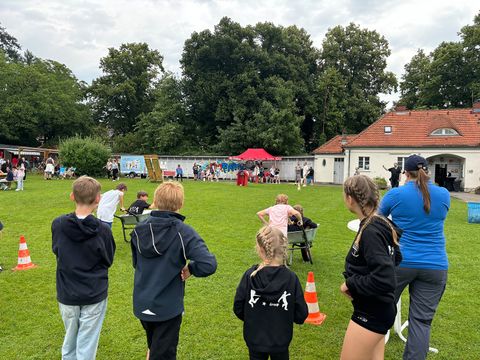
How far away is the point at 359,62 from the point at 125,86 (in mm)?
30643

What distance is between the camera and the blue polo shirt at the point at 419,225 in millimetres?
3238

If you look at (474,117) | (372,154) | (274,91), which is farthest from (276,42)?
(474,117)

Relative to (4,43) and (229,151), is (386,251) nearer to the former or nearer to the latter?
(229,151)

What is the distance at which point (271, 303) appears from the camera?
2.71m

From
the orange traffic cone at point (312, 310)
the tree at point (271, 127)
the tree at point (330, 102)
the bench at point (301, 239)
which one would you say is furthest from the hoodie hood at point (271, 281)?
the tree at point (330, 102)

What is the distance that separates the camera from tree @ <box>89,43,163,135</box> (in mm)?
52656

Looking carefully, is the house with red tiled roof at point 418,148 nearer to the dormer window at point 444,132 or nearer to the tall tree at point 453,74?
the dormer window at point 444,132

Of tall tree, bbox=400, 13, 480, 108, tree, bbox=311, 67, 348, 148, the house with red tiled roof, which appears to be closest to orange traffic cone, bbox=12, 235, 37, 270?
the house with red tiled roof

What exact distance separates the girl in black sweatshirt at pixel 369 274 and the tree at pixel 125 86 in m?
52.6

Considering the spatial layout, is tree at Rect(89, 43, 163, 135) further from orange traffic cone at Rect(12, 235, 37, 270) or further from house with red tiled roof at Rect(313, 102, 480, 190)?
orange traffic cone at Rect(12, 235, 37, 270)

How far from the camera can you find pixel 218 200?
17641mm

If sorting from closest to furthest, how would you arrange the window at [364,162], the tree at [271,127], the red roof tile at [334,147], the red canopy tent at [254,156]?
the window at [364,162], the red canopy tent at [254,156], the red roof tile at [334,147], the tree at [271,127]

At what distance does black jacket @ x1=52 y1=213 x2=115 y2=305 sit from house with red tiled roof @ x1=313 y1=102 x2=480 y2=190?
30.4 m

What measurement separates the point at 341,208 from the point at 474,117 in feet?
73.2
